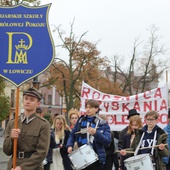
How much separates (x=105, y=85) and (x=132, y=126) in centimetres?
3709

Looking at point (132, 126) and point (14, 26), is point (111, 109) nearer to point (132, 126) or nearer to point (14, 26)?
point (132, 126)

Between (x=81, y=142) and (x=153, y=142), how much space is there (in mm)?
1174

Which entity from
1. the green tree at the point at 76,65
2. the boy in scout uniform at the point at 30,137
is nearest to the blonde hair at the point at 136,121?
the boy in scout uniform at the point at 30,137

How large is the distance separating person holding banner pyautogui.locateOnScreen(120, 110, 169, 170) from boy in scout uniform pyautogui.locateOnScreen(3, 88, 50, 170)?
2.43 meters

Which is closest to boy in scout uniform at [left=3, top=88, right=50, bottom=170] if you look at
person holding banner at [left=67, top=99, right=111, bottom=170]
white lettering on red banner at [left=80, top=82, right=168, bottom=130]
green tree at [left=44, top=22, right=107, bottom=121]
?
person holding banner at [left=67, top=99, right=111, bottom=170]

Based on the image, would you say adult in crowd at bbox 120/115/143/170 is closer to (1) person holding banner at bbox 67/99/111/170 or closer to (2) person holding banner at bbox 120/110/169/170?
(2) person holding banner at bbox 120/110/169/170

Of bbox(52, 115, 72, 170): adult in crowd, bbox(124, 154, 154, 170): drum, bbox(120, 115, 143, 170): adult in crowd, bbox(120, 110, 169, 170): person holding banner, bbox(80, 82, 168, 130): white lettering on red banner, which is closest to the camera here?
bbox(124, 154, 154, 170): drum

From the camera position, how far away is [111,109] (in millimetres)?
11250

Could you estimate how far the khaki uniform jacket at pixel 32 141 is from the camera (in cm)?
516

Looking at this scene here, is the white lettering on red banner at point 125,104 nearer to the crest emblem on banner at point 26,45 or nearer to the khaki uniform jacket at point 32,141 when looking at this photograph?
the crest emblem on banner at point 26,45

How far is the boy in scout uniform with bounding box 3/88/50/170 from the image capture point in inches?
203

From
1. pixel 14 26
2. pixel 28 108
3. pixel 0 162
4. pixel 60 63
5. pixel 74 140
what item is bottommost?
pixel 0 162

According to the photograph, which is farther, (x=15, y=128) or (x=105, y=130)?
(x=105, y=130)

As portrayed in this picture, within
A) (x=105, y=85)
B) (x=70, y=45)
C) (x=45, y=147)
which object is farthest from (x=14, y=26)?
(x=105, y=85)
